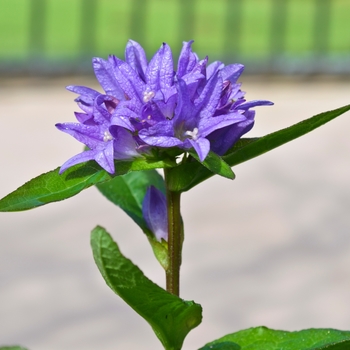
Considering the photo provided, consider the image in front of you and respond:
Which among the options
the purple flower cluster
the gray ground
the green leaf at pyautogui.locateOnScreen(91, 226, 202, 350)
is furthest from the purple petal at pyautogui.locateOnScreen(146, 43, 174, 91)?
the gray ground

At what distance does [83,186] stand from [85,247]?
62.4 inches

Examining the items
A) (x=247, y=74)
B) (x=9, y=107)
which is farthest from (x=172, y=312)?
(x=247, y=74)

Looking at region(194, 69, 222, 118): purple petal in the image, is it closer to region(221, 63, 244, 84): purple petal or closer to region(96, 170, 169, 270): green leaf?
region(221, 63, 244, 84): purple petal

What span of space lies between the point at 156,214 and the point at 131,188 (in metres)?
0.11

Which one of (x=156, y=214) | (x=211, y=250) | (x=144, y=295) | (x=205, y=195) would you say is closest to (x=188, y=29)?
(x=205, y=195)

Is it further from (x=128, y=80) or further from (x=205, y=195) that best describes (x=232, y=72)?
(x=205, y=195)

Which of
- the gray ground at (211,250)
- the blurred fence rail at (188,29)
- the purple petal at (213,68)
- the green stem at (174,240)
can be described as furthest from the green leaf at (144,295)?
the blurred fence rail at (188,29)

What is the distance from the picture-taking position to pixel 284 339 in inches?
24.3

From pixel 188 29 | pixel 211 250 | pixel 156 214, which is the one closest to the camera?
pixel 156 214

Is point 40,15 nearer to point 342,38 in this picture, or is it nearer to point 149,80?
point 342,38

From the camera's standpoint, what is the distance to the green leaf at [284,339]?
0.59m

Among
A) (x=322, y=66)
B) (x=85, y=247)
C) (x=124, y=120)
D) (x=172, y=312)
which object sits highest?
(x=124, y=120)

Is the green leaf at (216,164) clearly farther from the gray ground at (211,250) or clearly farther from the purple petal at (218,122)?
the gray ground at (211,250)

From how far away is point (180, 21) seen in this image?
341cm
